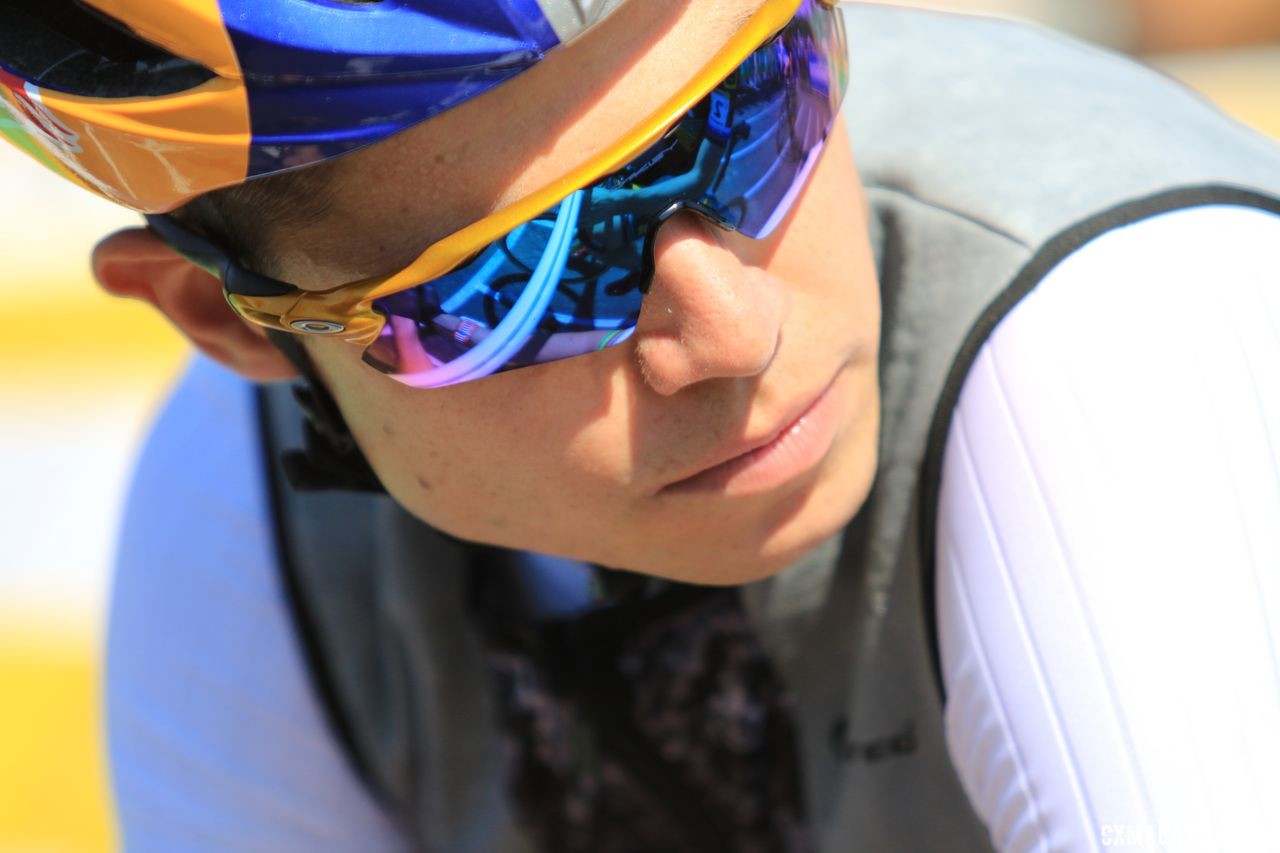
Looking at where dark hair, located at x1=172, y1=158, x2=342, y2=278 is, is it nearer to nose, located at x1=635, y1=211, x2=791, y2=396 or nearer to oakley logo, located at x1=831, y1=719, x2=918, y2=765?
nose, located at x1=635, y1=211, x2=791, y2=396

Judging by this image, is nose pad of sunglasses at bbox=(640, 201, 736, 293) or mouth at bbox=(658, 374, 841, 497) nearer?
nose pad of sunglasses at bbox=(640, 201, 736, 293)

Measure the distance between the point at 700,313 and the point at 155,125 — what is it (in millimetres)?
402

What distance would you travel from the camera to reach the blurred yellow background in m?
2.79

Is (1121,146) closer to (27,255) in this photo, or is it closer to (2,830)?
(2,830)

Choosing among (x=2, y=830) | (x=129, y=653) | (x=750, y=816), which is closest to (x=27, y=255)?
(x=2, y=830)

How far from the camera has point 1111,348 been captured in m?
1.04

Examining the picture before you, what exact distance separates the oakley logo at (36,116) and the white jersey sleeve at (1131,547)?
2.44 ft

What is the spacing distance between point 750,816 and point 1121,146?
33.3 inches

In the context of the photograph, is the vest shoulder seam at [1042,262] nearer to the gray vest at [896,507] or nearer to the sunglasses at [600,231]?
the gray vest at [896,507]

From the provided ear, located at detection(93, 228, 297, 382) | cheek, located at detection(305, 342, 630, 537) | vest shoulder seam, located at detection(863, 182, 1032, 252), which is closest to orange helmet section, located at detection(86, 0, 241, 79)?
cheek, located at detection(305, 342, 630, 537)

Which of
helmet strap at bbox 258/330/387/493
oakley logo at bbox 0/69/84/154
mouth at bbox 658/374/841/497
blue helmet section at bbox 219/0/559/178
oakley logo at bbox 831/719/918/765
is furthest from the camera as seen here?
oakley logo at bbox 831/719/918/765

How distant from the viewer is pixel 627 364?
1.03 m

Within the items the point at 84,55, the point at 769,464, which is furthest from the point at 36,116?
the point at 769,464

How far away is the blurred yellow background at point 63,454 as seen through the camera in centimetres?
279
